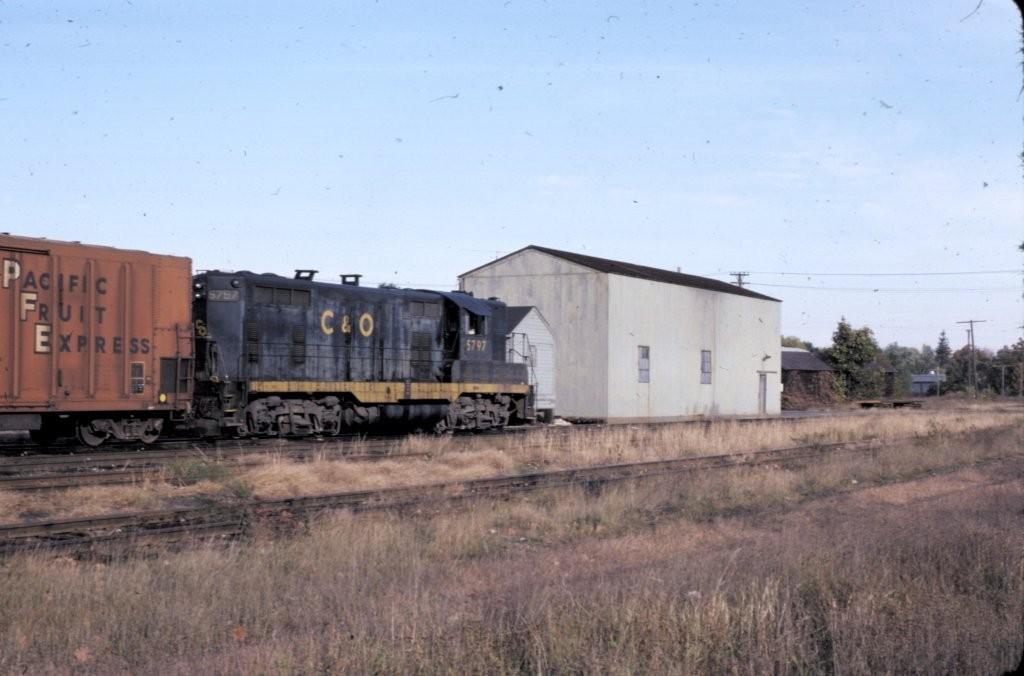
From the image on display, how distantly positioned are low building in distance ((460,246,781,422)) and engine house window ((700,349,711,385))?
0.05 m

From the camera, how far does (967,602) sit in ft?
23.2

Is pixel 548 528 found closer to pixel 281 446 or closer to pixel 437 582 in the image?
pixel 437 582

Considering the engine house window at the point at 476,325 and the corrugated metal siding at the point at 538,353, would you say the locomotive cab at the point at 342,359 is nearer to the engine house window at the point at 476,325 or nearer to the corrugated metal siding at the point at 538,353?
the engine house window at the point at 476,325

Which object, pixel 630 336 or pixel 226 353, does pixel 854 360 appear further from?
pixel 226 353

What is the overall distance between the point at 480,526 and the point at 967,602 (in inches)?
228

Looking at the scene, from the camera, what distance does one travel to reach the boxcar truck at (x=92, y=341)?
50.8ft

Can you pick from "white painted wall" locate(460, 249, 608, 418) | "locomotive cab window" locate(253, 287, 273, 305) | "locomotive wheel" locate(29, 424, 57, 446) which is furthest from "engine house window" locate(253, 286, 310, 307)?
"white painted wall" locate(460, 249, 608, 418)

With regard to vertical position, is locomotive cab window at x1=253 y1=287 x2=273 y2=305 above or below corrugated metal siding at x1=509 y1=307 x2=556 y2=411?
above

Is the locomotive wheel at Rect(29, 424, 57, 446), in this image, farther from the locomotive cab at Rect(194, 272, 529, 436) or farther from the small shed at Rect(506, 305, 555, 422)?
the small shed at Rect(506, 305, 555, 422)

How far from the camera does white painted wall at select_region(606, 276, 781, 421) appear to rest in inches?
1464

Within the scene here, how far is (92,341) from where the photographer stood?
648 inches

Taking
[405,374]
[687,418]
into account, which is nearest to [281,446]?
[405,374]

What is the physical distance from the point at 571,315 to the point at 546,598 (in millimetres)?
30797

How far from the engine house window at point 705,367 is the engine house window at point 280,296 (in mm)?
25819
